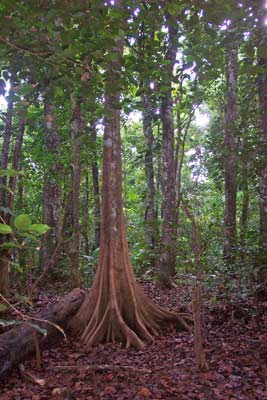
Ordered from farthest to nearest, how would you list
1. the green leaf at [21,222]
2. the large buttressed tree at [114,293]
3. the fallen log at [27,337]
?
the large buttressed tree at [114,293], the fallen log at [27,337], the green leaf at [21,222]

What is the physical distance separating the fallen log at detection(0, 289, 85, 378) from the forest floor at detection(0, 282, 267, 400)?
0.15 meters

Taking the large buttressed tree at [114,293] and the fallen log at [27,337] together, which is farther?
the large buttressed tree at [114,293]

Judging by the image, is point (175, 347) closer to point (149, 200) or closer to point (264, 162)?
point (264, 162)

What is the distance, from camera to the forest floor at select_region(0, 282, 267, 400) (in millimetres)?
4477

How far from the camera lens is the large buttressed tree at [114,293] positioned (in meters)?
6.48

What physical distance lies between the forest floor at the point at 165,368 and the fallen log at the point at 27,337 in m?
0.15

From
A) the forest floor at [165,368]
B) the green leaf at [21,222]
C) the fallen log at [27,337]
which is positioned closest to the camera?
the green leaf at [21,222]

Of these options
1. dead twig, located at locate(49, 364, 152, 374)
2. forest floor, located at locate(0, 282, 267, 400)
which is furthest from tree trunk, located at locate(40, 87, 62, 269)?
dead twig, located at locate(49, 364, 152, 374)

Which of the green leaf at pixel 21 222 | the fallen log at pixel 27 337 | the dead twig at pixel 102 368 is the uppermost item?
the green leaf at pixel 21 222

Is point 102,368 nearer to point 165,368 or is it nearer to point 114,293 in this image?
point 165,368

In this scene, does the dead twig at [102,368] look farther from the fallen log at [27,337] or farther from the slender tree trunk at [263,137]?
the slender tree trunk at [263,137]

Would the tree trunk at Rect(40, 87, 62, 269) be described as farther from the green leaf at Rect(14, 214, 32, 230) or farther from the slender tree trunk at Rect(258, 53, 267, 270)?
the green leaf at Rect(14, 214, 32, 230)

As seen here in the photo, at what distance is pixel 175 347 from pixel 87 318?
162 centimetres

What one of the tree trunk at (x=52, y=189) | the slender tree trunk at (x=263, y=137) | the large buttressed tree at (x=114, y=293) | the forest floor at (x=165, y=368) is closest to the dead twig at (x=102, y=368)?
the forest floor at (x=165, y=368)
